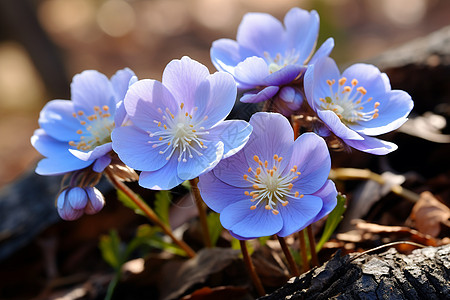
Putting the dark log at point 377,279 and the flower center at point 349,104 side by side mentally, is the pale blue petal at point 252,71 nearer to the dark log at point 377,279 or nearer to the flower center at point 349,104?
the flower center at point 349,104

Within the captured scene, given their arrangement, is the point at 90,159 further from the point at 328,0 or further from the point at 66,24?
the point at 66,24

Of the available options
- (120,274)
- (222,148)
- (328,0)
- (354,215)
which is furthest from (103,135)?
(328,0)

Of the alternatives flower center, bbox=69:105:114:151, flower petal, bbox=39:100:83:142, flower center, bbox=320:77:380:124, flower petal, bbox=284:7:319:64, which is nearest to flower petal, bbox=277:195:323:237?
flower center, bbox=320:77:380:124

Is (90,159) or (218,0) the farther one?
(218,0)

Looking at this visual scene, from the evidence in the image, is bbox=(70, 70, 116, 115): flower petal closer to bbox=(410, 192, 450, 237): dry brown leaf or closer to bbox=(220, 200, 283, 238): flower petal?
bbox=(220, 200, 283, 238): flower petal

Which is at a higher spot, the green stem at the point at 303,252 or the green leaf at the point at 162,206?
the green leaf at the point at 162,206

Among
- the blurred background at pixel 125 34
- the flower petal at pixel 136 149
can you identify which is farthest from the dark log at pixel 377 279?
the blurred background at pixel 125 34
